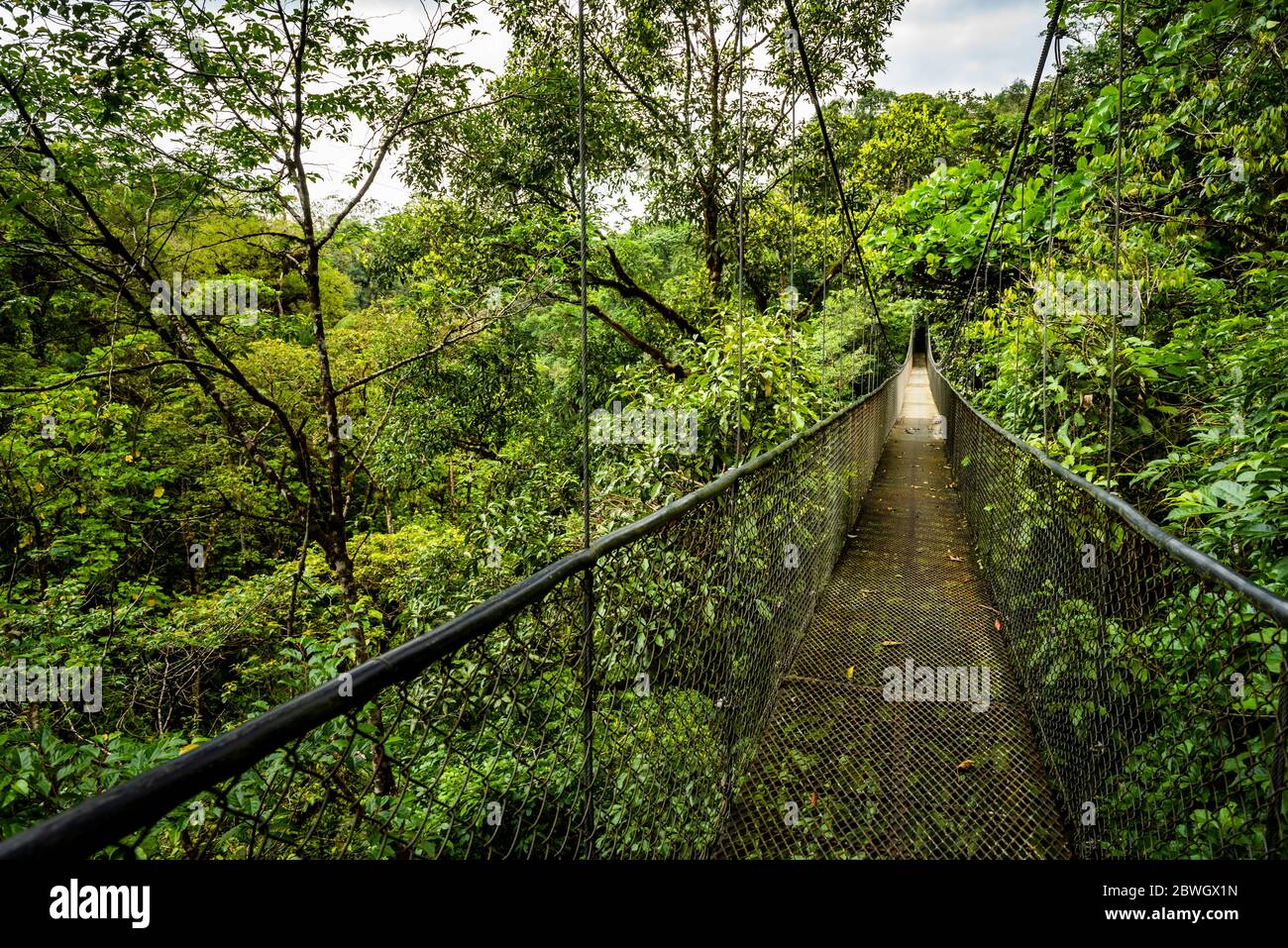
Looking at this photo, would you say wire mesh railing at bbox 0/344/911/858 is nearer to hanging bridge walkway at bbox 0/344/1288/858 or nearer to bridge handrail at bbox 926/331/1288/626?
hanging bridge walkway at bbox 0/344/1288/858

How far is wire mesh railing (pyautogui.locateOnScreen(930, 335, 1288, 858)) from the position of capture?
39.2 inches

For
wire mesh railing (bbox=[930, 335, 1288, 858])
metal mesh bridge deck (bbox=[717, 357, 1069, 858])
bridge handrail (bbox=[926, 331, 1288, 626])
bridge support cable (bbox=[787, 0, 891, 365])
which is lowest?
metal mesh bridge deck (bbox=[717, 357, 1069, 858])

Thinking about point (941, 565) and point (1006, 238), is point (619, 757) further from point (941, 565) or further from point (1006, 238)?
point (1006, 238)

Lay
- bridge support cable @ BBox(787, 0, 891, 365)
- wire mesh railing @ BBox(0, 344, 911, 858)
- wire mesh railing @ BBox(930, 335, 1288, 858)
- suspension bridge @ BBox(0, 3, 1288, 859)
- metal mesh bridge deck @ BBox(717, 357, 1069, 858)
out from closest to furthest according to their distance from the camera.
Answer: wire mesh railing @ BBox(0, 344, 911, 858)
suspension bridge @ BBox(0, 3, 1288, 859)
wire mesh railing @ BBox(930, 335, 1288, 858)
metal mesh bridge deck @ BBox(717, 357, 1069, 858)
bridge support cable @ BBox(787, 0, 891, 365)

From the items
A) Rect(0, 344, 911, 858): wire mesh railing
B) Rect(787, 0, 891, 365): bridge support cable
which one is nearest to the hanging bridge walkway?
Rect(0, 344, 911, 858): wire mesh railing

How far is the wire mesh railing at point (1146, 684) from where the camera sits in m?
1.00

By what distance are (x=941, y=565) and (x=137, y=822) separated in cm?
405

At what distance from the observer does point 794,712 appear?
92.4 inches

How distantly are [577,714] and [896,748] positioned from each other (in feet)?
4.32

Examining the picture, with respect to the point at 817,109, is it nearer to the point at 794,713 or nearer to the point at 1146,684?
the point at 794,713

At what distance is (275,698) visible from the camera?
16.1 feet

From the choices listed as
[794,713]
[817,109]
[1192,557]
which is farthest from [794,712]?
[817,109]

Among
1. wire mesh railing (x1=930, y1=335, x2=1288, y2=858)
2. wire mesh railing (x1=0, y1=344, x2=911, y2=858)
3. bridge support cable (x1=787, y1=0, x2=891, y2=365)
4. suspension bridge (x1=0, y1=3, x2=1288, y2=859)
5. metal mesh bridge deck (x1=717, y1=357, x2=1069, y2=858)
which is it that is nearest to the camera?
wire mesh railing (x1=0, y1=344, x2=911, y2=858)
